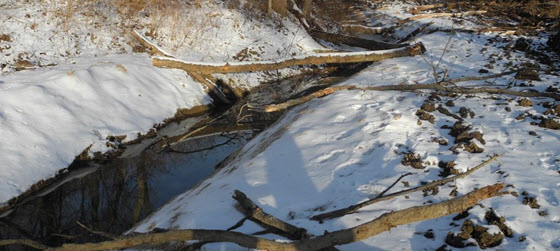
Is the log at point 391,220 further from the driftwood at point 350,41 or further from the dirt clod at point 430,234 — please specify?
the driftwood at point 350,41

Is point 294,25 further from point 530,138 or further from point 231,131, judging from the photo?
point 530,138

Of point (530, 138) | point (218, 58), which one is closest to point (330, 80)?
point (218, 58)

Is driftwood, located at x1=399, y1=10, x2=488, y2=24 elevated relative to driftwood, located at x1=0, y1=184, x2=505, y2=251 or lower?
elevated

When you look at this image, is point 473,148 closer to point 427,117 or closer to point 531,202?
point 427,117

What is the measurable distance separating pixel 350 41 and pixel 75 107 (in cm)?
957

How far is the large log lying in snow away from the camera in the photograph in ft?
34.9

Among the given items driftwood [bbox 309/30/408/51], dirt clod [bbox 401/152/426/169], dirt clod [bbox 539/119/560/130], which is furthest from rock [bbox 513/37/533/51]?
dirt clod [bbox 401/152/426/169]

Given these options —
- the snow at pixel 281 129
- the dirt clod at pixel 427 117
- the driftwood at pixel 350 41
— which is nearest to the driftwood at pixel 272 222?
the snow at pixel 281 129

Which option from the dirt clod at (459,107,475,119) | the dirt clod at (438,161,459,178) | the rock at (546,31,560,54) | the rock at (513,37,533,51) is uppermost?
the rock at (546,31,560,54)

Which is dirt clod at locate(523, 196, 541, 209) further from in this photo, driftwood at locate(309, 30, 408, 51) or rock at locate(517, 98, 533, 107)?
driftwood at locate(309, 30, 408, 51)

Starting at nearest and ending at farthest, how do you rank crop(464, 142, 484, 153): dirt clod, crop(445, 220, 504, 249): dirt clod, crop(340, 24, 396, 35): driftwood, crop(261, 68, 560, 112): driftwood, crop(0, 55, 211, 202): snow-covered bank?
crop(445, 220, 504, 249): dirt clod
crop(464, 142, 484, 153): dirt clod
crop(0, 55, 211, 202): snow-covered bank
crop(261, 68, 560, 112): driftwood
crop(340, 24, 396, 35): driftwood

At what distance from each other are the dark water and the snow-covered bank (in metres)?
0.44

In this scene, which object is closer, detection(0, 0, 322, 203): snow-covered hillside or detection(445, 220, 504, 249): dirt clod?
detection(445, 220, 504, 249): dirt clod

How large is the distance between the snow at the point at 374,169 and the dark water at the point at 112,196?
0.90 metres
